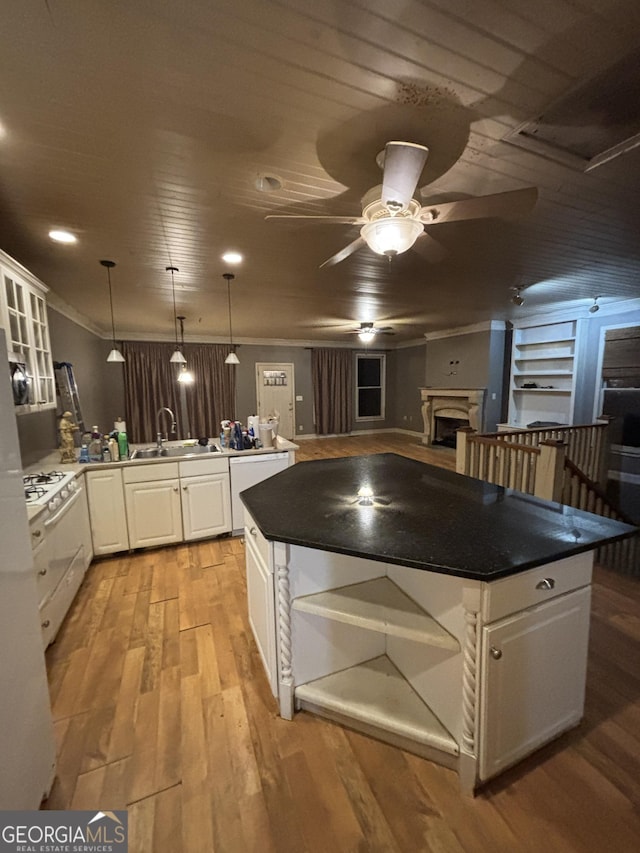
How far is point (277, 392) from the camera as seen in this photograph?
838 cm

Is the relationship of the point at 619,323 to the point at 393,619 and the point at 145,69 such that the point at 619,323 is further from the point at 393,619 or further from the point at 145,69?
the point at 145,69

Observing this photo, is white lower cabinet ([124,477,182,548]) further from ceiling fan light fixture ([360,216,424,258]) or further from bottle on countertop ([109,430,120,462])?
ceiling fan light fixture ([360,216,424,258])

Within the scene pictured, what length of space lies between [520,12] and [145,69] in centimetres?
116

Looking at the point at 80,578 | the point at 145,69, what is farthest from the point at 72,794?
the point at 145,69

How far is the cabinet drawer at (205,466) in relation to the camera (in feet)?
10.6

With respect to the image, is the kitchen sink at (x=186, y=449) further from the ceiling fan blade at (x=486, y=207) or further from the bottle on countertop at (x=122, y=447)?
the ceiling fan blade at (x=486, y=207)

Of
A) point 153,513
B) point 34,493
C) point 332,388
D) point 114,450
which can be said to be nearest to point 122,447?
point 114,450

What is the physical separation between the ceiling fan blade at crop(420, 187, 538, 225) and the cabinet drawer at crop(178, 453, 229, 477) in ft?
8.48

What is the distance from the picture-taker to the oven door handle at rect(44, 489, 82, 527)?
2.09 metres

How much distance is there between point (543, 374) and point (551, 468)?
3.80 metres

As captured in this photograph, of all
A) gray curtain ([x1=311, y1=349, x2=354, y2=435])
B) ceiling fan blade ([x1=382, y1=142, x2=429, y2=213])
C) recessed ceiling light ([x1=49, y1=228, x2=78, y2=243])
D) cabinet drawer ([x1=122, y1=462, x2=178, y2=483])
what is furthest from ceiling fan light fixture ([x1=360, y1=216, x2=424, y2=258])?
gray curtain ([x1=311, y1=349, x2=354, y2=435])
